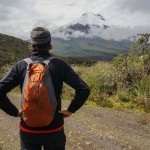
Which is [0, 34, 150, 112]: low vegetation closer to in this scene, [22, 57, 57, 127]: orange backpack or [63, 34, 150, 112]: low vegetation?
[63, 34, 150, 112]: low vegetation

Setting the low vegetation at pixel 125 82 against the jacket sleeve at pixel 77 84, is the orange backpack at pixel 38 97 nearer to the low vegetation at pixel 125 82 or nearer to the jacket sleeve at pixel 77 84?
the jacket sleeve at pixel 77 84

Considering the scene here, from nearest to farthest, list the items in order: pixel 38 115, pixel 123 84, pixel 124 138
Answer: pixel 38 115, pixel 124 138, pixel 123 84

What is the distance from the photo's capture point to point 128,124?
1076 cm

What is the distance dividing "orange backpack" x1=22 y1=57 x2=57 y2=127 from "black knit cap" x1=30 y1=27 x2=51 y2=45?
267mm

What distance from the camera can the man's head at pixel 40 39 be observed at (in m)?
4.55

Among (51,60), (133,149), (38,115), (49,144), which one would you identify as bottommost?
(133,149)

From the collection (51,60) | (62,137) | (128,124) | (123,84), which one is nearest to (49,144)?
(62,137)

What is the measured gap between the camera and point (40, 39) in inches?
179

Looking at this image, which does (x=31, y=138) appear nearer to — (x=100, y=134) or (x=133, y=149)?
(x=133, y=149)

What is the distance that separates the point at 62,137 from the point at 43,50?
0.96 meters

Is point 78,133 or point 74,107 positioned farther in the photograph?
point 78,133

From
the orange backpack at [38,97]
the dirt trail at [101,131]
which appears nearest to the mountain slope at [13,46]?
the dirt trail at [101,131]

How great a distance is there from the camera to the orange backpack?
437cm

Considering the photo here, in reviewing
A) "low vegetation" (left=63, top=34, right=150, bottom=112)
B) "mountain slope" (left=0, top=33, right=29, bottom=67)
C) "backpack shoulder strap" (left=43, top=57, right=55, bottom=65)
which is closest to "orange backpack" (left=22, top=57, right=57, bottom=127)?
"backpack shoulder strap" (left=43, top=57, right=55, bottom=65)
